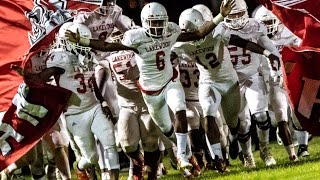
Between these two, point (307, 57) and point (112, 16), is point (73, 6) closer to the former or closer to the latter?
point (112, 16)

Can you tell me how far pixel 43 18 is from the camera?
1192cm

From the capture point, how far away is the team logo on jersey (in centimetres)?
1173

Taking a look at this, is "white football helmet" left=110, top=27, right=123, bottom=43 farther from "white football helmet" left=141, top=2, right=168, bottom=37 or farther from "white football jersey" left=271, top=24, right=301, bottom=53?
"white football jersey" left=271, top=24, right=301, bottom=53

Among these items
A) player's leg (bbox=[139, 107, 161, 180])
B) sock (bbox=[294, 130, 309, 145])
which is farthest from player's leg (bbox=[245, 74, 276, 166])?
player's leg (bbox=[139, 107, 161, 180])

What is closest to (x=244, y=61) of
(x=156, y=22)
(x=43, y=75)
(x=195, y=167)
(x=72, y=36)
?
(x=195, y=167)

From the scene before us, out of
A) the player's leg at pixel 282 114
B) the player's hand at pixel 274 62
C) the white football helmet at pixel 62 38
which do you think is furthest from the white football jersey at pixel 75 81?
the player's leg at pixel 282 114

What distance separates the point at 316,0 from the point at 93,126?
97.6 inches

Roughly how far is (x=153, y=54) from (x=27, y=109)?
1388 millimetres

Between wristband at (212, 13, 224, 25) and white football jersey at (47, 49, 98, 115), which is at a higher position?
wristband at (212, 13, 224, 25)

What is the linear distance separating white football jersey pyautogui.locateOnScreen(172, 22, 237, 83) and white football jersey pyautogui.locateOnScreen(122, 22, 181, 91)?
1.48 feet

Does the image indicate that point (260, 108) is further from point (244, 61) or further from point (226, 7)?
point (226, 7)

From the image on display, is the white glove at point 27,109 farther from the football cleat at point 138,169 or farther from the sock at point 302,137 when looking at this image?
the sock at point 302,137

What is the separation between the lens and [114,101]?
12352mm

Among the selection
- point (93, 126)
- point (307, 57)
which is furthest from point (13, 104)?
point (307, 57)
